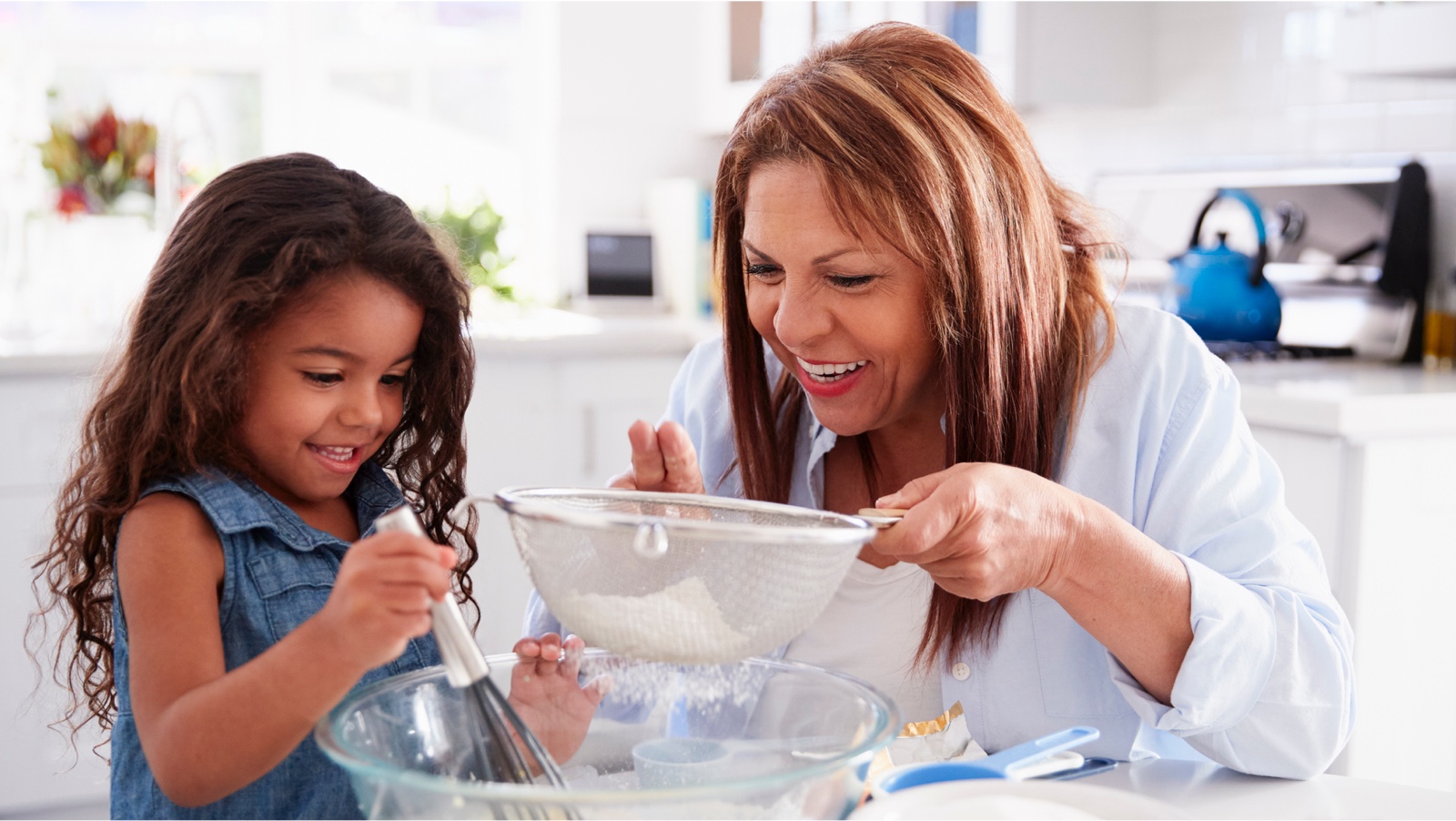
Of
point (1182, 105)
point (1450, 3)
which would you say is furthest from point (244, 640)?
point (1182, 105)

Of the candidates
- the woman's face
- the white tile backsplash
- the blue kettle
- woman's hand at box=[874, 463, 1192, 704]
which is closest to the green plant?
the blue kettle

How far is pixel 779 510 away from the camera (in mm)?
832

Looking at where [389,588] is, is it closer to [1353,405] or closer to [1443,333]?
[1353,405]

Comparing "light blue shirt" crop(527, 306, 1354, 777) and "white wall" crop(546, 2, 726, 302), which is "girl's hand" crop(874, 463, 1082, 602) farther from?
"white wall" crop(546, 2, 726, 302)

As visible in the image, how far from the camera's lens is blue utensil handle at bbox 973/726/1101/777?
756 mm

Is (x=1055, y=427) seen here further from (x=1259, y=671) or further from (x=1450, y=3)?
(x=1450, y=3)

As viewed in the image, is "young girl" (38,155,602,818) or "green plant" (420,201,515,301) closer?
"young girl" (38,155,602,818)

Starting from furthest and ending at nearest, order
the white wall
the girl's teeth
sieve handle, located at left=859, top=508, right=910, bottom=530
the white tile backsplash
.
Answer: the white wall < the white tile backsplash < the girl's teeth < sieve handle, located at left=859, top=508, right=910, bottom=530

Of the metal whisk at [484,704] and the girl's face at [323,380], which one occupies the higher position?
the girl's face at [323,380]

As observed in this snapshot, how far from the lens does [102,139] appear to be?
2.80 metres

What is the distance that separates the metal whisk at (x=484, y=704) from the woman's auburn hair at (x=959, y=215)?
0.47 meters

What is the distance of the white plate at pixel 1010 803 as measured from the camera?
67 centimetres

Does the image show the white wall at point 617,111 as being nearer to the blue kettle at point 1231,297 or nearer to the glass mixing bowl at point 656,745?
the blue kettle at point 1231,297

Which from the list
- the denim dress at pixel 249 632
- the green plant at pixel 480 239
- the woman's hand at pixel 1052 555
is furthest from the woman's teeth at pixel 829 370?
the green plant at pixel 480 239
